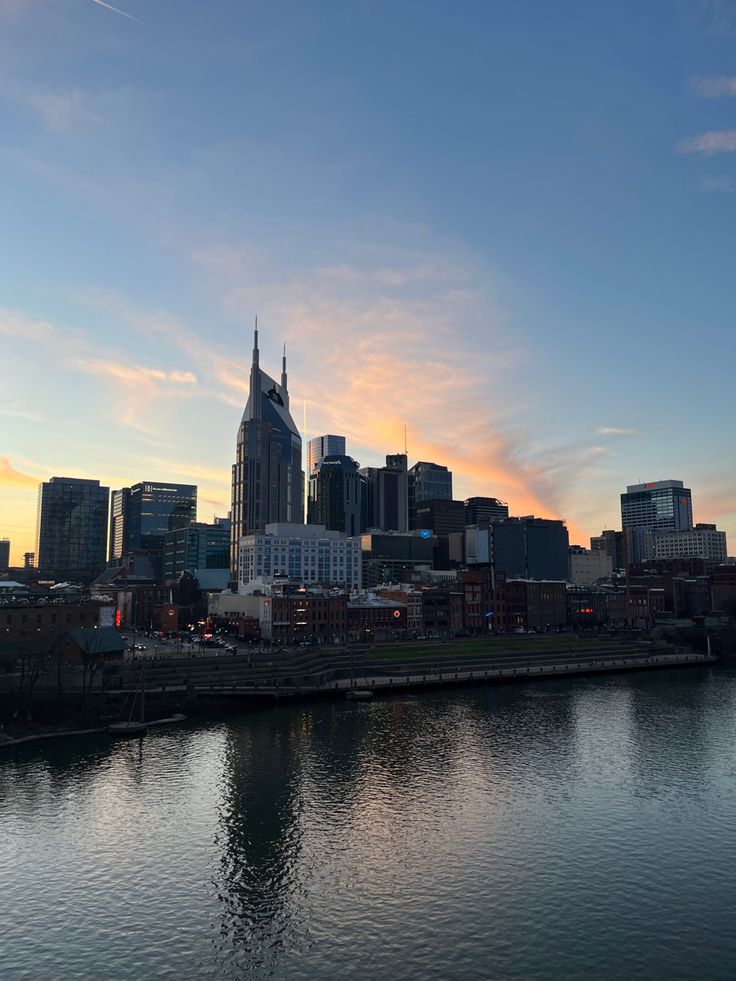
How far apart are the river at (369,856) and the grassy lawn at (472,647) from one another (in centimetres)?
6615

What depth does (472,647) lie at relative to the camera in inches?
7106

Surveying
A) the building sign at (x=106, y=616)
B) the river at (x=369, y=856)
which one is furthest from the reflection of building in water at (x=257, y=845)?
the building sign at (x=106, y=616)

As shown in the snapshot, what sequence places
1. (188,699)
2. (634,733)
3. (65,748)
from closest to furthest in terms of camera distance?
(65,748)
(634,733)
(188,699)

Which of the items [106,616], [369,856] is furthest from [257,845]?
[106,616]

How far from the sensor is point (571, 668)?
541 feet

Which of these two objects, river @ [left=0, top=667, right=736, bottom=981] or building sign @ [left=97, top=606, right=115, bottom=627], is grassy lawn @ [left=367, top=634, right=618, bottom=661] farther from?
river @ [left=0, top=667, right=736, bottom=981]

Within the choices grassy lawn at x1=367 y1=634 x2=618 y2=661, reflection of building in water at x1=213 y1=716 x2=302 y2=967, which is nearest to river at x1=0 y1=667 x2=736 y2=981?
reflection of building in water at x1=213 y1=716 x2=302 y2=967

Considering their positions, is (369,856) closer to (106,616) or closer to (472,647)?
(106,616)

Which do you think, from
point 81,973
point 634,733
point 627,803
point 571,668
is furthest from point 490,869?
point 571,668

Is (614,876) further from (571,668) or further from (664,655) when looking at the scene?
(664,655)

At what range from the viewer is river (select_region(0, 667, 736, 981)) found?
42688mm

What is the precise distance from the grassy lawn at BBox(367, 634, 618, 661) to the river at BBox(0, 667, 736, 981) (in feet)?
217

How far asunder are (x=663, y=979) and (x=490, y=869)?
15.8m

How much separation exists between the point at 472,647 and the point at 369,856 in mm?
127054
